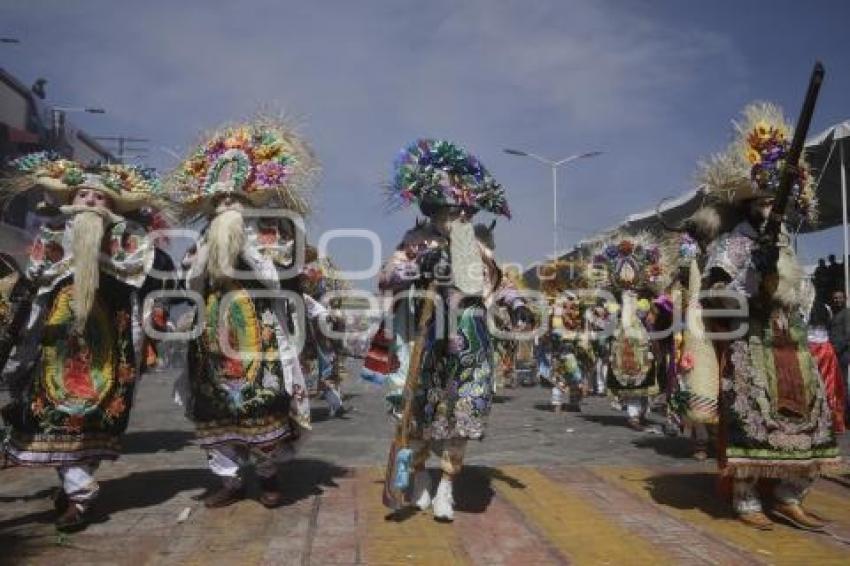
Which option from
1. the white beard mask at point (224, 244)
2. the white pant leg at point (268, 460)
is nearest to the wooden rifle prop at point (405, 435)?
the white pant leg at point (268, 460)

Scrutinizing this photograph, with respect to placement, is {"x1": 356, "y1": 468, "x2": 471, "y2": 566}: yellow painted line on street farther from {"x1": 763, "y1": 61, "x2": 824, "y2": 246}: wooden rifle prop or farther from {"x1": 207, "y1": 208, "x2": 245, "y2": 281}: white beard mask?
{"x1": 763, "y1": 61, "x2": 824, "y2": 246}: wooden rifle prop

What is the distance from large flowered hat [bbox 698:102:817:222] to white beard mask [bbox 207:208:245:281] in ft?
11.3

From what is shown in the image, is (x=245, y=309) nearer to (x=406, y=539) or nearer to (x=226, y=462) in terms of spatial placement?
(x=226, y=462)

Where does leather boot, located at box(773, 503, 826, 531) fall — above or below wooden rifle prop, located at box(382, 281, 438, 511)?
below

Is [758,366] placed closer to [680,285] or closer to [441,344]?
[441,344]

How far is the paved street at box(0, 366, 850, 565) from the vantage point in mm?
4285

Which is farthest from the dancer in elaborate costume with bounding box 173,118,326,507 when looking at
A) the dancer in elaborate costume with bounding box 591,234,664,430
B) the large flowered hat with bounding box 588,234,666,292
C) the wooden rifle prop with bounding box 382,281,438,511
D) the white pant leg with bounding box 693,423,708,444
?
the large flowered hat with bounding box 588,234,666,292

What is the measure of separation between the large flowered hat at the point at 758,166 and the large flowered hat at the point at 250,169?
10.1 ft

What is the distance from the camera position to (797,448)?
16.1ft

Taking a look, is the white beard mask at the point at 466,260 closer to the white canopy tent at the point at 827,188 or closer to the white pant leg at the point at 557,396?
the white canopy tent at the point at 827,188

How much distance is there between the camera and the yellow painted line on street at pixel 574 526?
430 centimetres

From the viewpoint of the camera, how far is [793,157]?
14.8 feet

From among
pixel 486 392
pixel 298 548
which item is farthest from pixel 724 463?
pixel 298 548

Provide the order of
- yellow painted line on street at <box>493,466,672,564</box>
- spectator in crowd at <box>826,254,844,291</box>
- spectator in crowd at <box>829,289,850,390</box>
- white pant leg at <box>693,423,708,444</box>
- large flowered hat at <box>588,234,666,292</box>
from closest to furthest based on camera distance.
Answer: yellow painted line on street at <box>493,466,672,564</box> → white pant leg at <box>693,423,708,444</box> → spectator in crowd at <box>829,289,850,390</box> → large flowered hat at <box>588,234,666,292</box> → spectator in crowd at <box>826,254,844,291</box>
